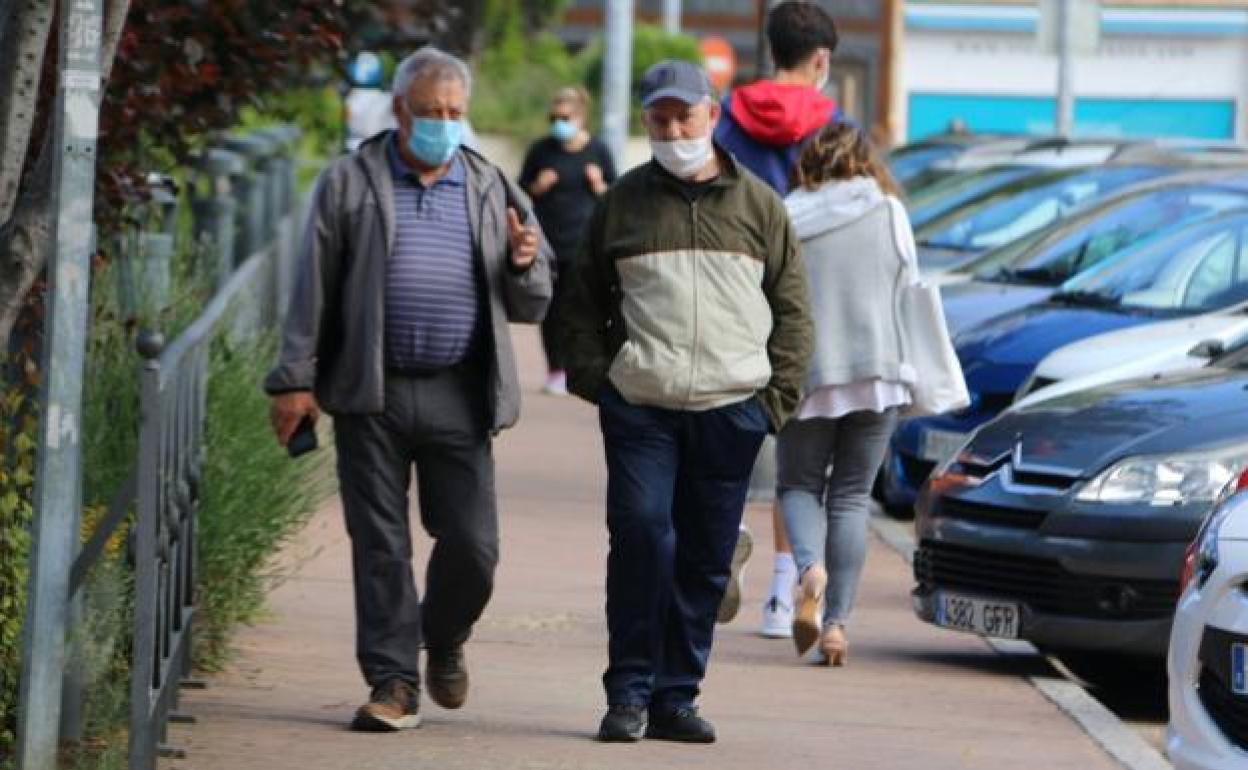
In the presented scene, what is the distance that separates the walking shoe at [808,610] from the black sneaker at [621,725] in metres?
1.50

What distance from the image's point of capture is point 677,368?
8.31 m

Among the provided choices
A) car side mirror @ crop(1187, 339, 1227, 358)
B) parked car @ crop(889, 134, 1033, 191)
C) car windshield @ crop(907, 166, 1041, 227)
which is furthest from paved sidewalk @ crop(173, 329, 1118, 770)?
parked car @ crop(889, 134, 1033, 191)

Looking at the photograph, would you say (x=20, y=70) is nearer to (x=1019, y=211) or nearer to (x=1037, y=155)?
(x=1019, y=211)

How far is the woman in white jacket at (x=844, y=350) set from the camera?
32.6 ft

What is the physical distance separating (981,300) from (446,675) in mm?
7025

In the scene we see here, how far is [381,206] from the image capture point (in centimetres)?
823

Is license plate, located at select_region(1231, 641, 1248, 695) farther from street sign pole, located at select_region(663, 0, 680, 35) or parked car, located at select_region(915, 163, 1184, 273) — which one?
street sign pole, located at select_region(663, 0, 680, 35)

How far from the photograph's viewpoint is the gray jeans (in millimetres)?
10055

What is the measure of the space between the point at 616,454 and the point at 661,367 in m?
0.27

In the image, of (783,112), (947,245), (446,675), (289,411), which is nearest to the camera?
(289,411)

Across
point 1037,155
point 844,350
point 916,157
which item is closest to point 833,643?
point 844,350

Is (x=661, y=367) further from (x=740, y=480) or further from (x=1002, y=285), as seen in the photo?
(x=1002, y=285)

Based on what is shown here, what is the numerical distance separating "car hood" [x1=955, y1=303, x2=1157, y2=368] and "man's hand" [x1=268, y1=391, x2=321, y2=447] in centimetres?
621

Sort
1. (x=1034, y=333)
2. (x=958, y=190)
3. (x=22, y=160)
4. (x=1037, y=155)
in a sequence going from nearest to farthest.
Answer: (x=22, y=160) < (x=1034, y=333) < (x=958, y=190) < (x=1037, y=155)
